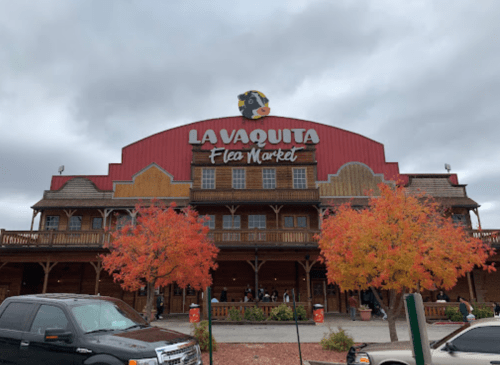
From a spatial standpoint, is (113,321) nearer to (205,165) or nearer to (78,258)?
(78,258)

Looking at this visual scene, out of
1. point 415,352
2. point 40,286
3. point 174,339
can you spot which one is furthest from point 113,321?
point 40,286

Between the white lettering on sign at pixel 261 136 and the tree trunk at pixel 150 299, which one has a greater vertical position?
the white lettering on sign at pixel 261 136

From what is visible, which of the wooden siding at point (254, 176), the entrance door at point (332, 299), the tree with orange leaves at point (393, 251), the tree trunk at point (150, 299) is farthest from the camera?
the wooden siding at point (254, 176)

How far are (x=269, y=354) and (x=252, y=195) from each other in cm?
1513

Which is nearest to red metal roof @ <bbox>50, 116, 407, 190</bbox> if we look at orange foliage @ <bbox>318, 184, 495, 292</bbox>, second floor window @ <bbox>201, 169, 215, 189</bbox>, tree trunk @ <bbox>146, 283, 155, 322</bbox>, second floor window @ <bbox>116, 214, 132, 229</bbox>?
second floor window @ <bbox>201, 169, 215, 189</bbox>

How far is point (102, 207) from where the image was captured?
81.5 ft

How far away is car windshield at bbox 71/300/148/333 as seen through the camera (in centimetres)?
563

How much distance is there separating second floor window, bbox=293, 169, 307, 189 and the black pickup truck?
2045 centimetres

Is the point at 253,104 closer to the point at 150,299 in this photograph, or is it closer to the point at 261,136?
the point at 261,136

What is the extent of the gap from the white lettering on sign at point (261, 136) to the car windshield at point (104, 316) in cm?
2224

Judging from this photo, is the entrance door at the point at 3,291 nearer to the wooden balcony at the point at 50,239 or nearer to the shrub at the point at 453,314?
the wooden balcony at the point at 50,239

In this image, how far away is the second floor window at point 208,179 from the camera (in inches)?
1027

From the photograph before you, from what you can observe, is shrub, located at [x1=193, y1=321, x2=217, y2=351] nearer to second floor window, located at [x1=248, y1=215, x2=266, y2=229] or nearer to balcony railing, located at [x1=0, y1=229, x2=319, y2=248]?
balcony railing, located at [x1=0, y1=229, x2=319, y2=248]

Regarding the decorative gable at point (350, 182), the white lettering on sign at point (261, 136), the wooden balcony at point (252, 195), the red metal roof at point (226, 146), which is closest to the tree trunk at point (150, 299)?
the wooden balcony at point (252, 195)
